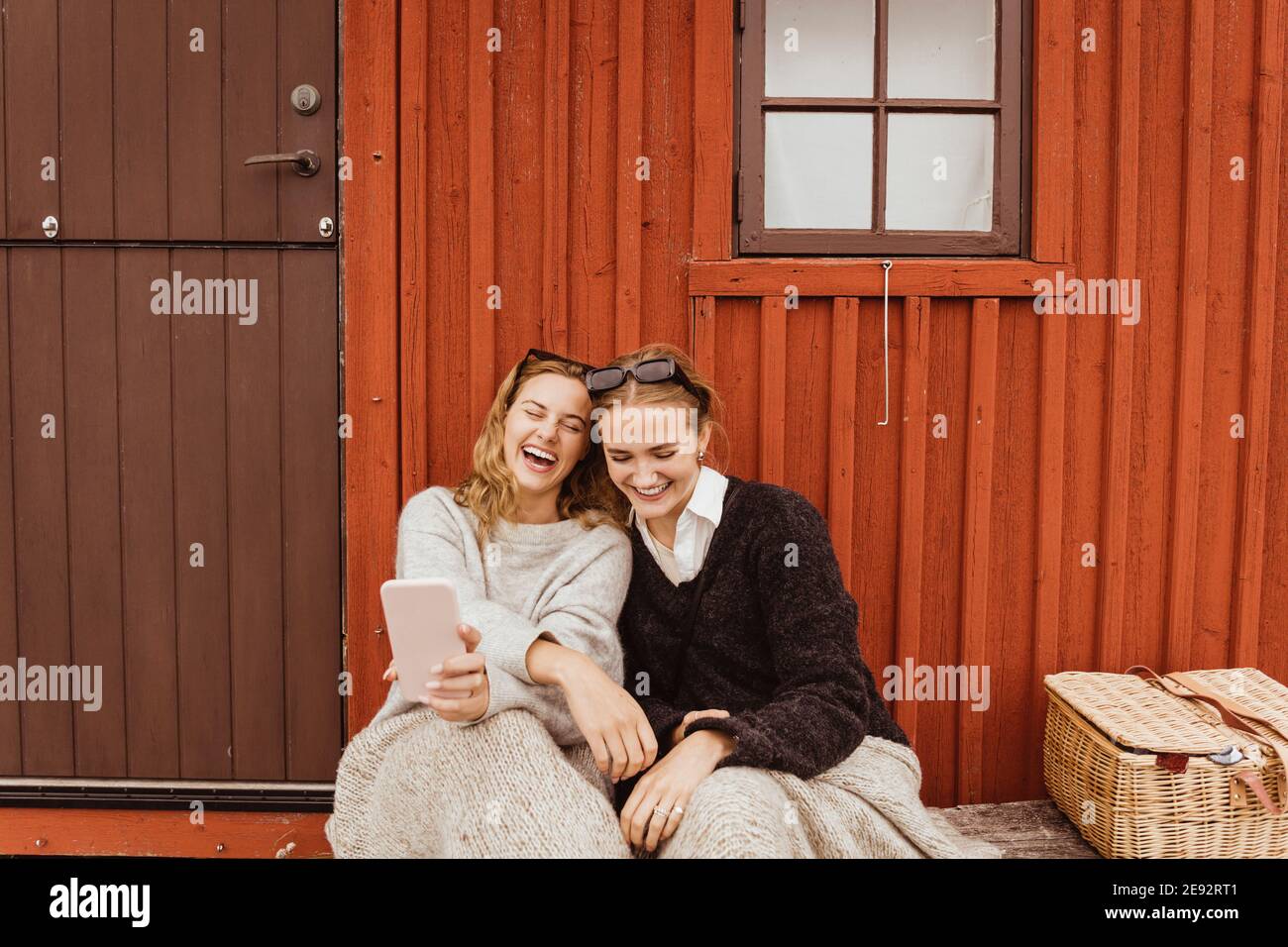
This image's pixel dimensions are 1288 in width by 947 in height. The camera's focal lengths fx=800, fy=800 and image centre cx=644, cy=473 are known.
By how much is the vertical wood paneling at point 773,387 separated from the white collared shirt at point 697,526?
0.49m

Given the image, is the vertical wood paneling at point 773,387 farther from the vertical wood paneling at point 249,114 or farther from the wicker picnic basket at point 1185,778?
the vertical wood paneling at point 249,114

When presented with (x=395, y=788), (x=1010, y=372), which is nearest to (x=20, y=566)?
(x=395, y=788)

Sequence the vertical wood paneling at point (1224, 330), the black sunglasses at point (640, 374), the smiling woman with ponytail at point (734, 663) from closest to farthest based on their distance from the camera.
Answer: the smiling woman with ponytail at point (734, 663) → the black sunglasses at point (640, 374) → the vertical wood paneling at point (1224, 330)

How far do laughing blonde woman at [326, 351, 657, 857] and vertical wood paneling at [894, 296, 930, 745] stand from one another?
0.97 meters

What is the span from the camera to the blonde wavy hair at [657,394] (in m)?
1.93

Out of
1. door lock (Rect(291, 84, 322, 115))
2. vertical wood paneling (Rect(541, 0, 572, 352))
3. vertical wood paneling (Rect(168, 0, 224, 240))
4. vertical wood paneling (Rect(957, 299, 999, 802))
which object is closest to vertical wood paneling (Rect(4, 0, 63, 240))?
vertical wood paneling (Rect(168, 0, 224, 240))

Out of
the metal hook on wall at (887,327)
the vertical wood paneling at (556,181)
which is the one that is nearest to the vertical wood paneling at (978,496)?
the metal hook on wall at (887,327)

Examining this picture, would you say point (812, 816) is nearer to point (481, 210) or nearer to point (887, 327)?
point (887, 327)

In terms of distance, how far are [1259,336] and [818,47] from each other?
1.66 meters

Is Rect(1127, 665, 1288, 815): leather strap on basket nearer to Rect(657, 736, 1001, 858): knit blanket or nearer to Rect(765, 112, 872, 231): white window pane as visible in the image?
Rect(657, 736, 1001, 858): knit blanket

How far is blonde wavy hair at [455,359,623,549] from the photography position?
205cm

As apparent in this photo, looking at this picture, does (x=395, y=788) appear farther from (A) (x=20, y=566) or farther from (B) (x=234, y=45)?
(B) (x=234, y=45)

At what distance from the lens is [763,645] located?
1.97 meters

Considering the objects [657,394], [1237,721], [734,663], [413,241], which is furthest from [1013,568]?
[413,241]
